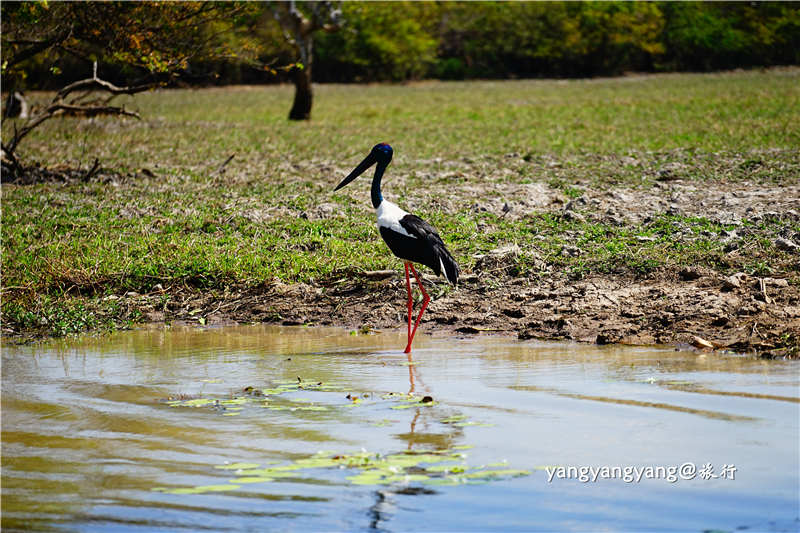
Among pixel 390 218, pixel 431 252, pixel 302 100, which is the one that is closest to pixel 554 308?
pixel 431 252

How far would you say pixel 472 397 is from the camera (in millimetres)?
5594

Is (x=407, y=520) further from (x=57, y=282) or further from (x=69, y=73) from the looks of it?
(x=69, y=73)

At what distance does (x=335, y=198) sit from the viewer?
1189 cm

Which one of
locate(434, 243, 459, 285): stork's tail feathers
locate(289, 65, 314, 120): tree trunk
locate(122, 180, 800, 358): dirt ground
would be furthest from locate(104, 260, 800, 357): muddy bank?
locate(289, 65, 314, 120): tree trunk

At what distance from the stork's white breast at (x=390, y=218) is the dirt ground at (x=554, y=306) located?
0.88 meters

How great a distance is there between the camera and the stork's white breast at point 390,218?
23.5ft

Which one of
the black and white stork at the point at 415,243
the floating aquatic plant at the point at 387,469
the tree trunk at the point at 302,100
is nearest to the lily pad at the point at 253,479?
the floating aquatic plant at the point at 387,469

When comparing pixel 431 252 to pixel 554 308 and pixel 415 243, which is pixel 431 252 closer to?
pixel 415 243

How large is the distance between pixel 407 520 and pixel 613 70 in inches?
2110

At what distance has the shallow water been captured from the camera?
12.8 feet

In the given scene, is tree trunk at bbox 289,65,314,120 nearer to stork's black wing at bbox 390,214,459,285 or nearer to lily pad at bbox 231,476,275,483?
stork's black wing at bbox 390,214,459,285

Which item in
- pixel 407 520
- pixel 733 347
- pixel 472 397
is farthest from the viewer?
pixel 733 347

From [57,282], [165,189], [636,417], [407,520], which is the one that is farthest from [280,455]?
[165,189]

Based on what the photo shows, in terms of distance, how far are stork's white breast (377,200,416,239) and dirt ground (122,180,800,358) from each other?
88 cm
